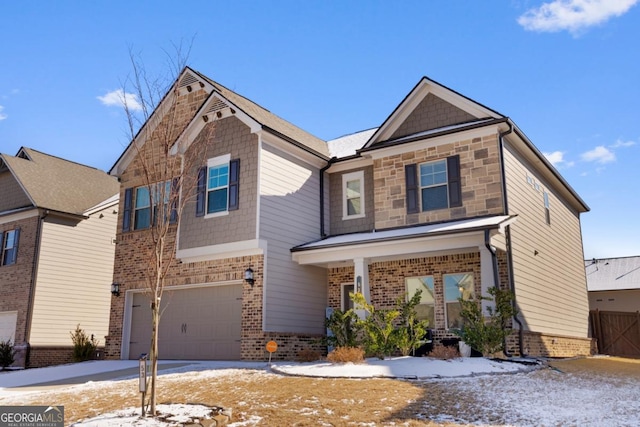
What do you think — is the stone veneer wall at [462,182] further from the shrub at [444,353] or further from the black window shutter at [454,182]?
the shrub at [444,353]

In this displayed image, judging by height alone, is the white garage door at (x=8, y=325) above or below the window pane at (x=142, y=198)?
below

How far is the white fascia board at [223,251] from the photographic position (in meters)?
15.3

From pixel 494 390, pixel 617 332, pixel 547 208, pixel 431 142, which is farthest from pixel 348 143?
pixel 494 390

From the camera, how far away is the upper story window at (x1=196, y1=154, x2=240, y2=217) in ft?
52.5

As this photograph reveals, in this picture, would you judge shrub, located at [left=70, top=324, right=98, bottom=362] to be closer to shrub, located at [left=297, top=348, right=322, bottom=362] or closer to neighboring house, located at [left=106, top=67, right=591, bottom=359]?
neighboring house, located at [left=106, top=67, right=591, bottom=359]

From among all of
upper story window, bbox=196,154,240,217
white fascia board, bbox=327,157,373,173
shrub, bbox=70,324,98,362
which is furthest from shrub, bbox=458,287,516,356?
shrub, bbox=70,324,98,362

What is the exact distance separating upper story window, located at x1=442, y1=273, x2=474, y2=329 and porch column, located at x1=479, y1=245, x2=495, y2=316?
118 centimetres

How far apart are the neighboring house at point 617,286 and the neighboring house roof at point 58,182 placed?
75.2 feet

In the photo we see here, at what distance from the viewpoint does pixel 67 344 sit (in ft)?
A: 69.2

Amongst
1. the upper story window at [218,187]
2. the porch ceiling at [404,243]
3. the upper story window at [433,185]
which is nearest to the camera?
the porch ceiling at [404,243]

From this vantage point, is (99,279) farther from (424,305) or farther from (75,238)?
(424,305)

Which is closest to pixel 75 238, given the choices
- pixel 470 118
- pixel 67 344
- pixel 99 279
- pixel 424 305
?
pixel 99 279

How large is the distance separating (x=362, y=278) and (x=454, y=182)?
357 cm

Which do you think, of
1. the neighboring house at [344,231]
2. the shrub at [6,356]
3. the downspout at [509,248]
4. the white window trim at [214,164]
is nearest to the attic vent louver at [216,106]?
the neighboring house at [344,231]
